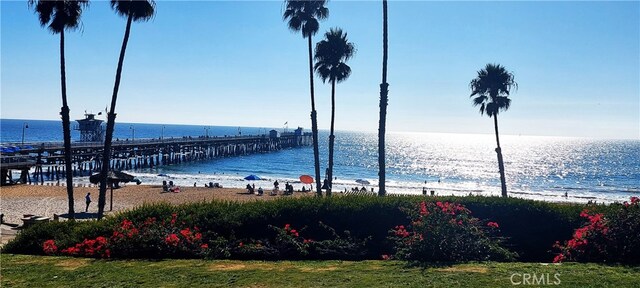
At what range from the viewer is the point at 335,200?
1274cm

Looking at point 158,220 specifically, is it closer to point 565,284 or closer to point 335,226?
point 335,226

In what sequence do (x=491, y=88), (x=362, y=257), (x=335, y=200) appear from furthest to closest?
(x=491, y=88), (x=335, y=200), (x=362, y=257)

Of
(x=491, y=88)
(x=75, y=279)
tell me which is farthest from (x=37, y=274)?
(x=491, y=88)

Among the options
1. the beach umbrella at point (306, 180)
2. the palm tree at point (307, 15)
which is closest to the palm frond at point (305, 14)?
the palm tree at point (307, 15)

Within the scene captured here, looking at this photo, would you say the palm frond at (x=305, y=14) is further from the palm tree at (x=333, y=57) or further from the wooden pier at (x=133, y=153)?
the wooden pier at (x=133, y=153)

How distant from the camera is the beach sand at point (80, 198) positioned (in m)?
29.1

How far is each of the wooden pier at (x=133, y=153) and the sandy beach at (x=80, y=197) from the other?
523cm

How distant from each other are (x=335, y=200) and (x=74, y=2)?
1466cm

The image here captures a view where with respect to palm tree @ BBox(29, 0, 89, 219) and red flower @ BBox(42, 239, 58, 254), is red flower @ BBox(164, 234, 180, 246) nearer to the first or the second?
red flower @ BBox(42, 239, 58, 254)

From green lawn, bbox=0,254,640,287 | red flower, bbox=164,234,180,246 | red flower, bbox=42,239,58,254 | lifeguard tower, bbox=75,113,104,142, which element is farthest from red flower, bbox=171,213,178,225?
lifeguard tower, bbox=75,113,104,142

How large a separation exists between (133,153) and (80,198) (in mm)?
33707

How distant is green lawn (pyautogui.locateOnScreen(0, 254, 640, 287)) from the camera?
7.45m

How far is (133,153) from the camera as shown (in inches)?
2746

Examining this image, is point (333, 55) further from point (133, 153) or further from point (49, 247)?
point (133, 153)
